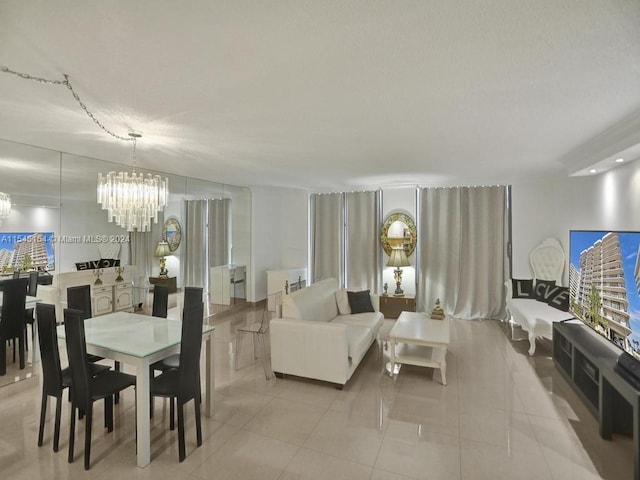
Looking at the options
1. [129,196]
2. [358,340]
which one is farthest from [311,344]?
[129,196]

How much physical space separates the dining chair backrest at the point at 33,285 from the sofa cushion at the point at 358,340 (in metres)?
3.70

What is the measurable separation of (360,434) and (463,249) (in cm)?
440

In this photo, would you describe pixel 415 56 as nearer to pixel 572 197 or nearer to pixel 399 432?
pixel 399 432

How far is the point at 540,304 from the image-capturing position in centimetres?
482

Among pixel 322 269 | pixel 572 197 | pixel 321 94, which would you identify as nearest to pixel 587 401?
pixel 572 197

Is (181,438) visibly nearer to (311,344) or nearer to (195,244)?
(311,344)

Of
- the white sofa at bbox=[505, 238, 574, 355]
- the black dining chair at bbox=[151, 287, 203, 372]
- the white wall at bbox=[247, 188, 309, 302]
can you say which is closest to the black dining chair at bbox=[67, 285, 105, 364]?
the black dining chair at bbox=[151, 287, 203, 372]

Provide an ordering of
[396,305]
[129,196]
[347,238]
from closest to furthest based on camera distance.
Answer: [129,196] → [396,305] → [347,238]

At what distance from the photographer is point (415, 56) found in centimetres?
165

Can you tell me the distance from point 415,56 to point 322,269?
5.66 m

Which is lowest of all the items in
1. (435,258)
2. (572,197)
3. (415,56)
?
(435,258)

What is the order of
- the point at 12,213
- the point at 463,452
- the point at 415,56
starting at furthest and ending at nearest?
the point at 12,213 → the point at 463,452 → the point at 415,56

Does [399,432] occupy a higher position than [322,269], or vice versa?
[322,269]

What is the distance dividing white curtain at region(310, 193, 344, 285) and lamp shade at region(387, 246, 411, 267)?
1175 mm
